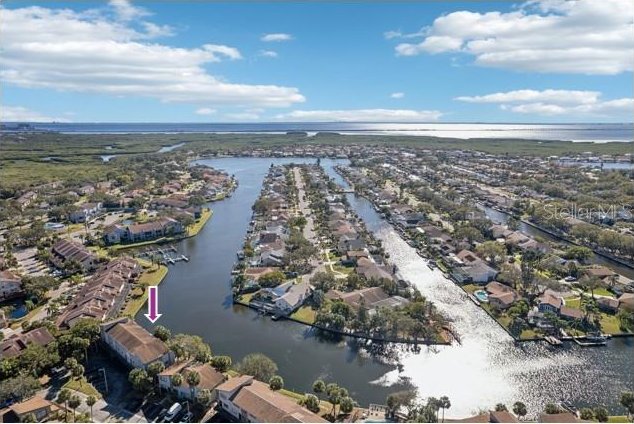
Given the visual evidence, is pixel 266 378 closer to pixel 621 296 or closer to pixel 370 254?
pixel 370 254

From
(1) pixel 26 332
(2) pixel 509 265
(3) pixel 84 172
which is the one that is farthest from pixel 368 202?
(3) pixel 84 172

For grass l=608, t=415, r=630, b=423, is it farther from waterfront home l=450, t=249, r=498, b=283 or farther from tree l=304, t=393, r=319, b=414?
waterfront home l=450, t=249, r=498, b=283

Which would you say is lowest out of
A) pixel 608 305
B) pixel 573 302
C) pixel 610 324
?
pixel 610 324

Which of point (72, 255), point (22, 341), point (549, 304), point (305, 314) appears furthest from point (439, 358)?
point (72, 255)

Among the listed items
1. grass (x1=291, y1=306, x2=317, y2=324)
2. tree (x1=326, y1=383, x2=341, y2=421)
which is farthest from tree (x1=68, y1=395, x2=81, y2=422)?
grass (x1=291, y1=306, x2=317, y2=324)

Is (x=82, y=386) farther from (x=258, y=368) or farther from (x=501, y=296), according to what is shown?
(x=501, y=296)

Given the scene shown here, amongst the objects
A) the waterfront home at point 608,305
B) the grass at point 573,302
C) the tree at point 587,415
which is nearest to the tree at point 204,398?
the tree at point 587,415
